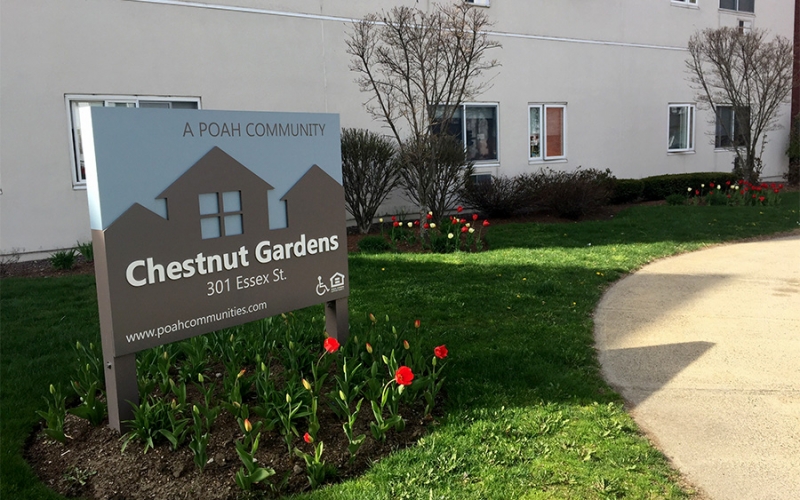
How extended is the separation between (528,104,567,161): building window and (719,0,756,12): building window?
7794mm

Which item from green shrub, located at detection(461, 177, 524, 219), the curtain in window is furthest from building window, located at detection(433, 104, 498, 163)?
the curtain in window

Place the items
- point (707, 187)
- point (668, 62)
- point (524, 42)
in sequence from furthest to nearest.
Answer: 1. point (668, 62)
2. point (707, 187)
3. point (524, 42)

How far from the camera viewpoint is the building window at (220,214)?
12.7 ft

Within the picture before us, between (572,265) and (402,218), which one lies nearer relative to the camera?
(572,265)

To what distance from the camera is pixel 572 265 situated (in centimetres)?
834

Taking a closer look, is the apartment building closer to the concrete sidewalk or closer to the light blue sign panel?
the concrete sidewalk

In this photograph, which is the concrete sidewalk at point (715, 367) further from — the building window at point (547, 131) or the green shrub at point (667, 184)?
the green shrub at point (667, 184)

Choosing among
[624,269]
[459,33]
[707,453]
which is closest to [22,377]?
[707,453]

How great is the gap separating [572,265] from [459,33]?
3.86 m

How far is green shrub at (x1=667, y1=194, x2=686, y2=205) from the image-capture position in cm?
1482

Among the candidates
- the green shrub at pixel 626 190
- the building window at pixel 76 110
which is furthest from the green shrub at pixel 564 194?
the building window at pixel 76 110

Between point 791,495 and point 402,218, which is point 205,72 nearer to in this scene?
point 402,218

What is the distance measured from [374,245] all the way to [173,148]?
6.24 meters

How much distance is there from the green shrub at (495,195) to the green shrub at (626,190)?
11.8 feet
